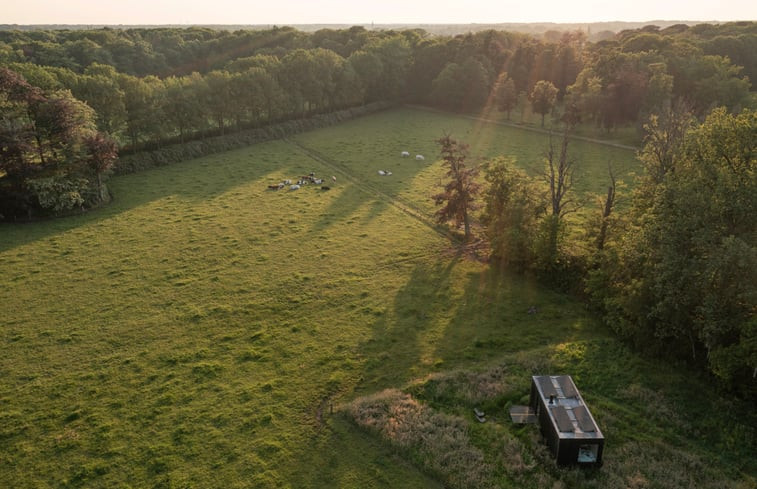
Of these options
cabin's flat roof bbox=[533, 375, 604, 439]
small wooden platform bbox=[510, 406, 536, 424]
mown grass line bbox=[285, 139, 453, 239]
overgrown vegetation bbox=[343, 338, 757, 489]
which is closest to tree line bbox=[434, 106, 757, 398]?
overgrown vegetation bbox=[343, 338, 757, 489]

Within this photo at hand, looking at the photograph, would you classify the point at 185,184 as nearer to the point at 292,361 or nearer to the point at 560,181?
the point at 292,361

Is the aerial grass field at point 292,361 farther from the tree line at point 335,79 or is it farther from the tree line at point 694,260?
the tree line at point 335,79

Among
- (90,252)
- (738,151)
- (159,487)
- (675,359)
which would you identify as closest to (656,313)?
(675,359)

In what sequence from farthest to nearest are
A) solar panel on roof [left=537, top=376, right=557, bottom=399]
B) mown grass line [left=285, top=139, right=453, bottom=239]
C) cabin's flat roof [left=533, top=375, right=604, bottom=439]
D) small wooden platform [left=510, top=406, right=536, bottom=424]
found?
Answer: mown grass line [left=285, top=139, right=453, bottom=239] < small wooden platform [left=510, top=406, right=536, bottom=424] < solar panel on roof [left=537, top=376, right=557, bottom=399] < cabin's flat roof [left=533, top=375, right=604, bottom=439]

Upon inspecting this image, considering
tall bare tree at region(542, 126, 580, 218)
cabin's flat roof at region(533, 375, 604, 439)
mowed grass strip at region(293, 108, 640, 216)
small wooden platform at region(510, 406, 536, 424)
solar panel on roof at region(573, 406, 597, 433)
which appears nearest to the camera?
cabin's flat roof at region(533, 375, 604, 439)

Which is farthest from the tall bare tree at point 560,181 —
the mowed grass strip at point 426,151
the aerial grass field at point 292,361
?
the aerial grass field at point 292,361

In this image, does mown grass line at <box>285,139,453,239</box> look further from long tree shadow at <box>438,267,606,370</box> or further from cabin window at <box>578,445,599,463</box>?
cabin window at <box>578,445,599,463</box>

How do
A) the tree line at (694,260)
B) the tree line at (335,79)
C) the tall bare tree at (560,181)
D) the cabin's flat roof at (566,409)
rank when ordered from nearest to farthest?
1. the cabin's flat roof at (566,409)
2. the tree line at (694,260)
3. the tall bare tree at (560,181)
4. the tree line at (335,79)
